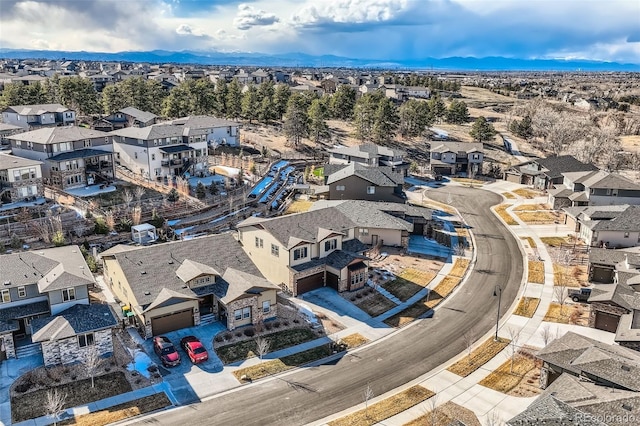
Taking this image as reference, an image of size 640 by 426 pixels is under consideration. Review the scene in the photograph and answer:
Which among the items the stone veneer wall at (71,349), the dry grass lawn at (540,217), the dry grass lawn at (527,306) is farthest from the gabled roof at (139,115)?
the dry grass lawn at (527,306)

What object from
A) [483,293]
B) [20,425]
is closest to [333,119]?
[483,293]

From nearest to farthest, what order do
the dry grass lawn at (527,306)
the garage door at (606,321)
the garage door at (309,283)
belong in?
the garage door at (606,321) → the dry grass lawn at (527,306) → the garage door at (309,283)

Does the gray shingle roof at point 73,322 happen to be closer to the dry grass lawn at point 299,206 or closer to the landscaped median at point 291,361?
the landscaped median at point 291,361

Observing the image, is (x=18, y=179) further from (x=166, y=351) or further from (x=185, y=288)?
(x=166, y=351)

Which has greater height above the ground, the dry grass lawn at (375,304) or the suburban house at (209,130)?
the suburban house at (209,130)

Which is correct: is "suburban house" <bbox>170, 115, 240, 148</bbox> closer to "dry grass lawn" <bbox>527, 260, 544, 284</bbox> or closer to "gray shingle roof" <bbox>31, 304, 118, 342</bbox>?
"gray shingle roof" <bbox>31, 304, 118, 342</bbox>

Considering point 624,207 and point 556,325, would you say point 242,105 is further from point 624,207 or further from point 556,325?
point 556,325

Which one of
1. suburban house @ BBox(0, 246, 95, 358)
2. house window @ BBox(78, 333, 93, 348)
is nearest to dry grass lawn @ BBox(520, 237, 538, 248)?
suburban house @ BBox(0, 246, 95, 358)
